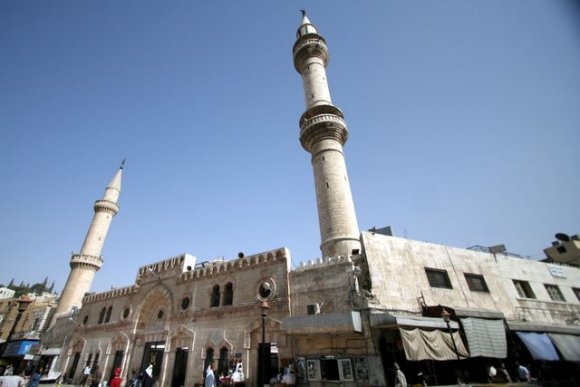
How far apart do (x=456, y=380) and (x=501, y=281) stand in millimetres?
7222

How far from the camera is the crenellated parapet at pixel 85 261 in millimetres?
32963

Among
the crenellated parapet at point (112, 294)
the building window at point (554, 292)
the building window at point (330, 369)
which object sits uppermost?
the crenellated parapet at point (112, 294)

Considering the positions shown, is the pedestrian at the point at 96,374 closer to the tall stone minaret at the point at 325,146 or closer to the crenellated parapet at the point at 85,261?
the crenellated parapet at the point at 85,261

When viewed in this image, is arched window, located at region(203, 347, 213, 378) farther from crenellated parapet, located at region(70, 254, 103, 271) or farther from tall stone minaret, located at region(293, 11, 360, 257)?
crenellated parapet, located at region(70, 254, 103, 271)

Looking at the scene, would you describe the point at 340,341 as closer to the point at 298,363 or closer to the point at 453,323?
the point at 298,363

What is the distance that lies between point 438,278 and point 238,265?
11556 mm

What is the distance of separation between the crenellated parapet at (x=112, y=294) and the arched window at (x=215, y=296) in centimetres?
909

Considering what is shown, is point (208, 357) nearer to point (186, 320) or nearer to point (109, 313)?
point (186, 320)

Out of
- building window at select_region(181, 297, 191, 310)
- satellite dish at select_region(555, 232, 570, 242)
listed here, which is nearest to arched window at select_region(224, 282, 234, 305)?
building window at select_region(181, 297, 191, 310)

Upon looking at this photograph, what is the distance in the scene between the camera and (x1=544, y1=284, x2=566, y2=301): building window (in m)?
18.0

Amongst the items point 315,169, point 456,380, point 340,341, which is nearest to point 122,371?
point 340,341

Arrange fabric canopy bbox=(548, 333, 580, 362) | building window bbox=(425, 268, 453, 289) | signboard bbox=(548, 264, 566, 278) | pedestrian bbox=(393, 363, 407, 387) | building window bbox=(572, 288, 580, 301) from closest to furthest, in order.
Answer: pedestrian bbox=(393, 363, 407, 387) < fabric canopy bbox=(548, 333, 580, 362) < building window bbox=(425, 268, 453, 289) < building window bbox=(572, 288, 580, 301) < signboard bbox=(548, 264, 566, 278)

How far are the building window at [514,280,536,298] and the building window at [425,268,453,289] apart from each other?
5305 millimetres

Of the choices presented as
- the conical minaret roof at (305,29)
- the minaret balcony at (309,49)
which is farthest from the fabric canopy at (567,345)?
the conical minaret roof at (305,29)
